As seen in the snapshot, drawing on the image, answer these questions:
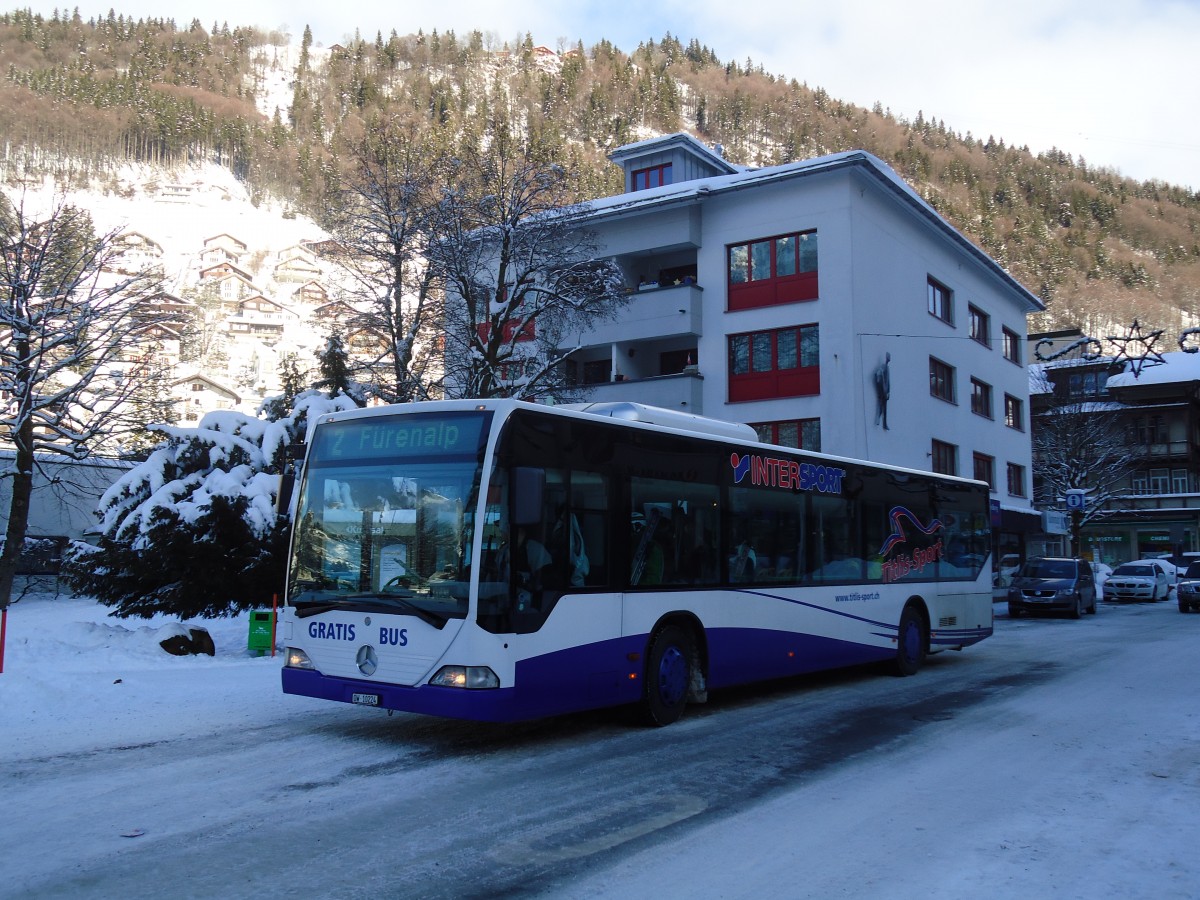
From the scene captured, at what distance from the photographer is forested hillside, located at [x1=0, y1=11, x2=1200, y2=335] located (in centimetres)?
12812

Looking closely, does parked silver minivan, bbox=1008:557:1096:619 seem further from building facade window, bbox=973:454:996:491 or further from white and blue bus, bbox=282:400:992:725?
white and blue bus, bbox=282:400:992:725

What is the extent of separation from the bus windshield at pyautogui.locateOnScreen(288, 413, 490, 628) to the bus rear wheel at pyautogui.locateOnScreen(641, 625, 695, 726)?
246cm

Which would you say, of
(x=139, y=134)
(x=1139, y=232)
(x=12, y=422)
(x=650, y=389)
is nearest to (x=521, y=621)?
(x=12, y=422)

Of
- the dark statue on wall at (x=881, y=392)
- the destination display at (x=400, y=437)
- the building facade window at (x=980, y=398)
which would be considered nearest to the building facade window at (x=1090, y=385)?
the building facade window at (x=980, y=398)

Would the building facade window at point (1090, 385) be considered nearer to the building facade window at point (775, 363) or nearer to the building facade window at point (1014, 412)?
the building facade window at point (1014, 412)

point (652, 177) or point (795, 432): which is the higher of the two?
point (652, 177)

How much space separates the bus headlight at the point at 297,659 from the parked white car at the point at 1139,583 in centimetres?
3761

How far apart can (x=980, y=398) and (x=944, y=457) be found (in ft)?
17.9

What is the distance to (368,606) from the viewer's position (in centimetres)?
843

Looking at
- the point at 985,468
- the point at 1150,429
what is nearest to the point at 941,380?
the point at 985,468

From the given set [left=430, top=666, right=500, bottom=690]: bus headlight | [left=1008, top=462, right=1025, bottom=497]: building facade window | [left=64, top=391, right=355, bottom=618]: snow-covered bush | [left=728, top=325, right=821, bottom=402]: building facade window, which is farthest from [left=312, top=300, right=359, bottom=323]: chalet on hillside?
[left=1008, top=462, right=1025, bottom=497]: building facade window

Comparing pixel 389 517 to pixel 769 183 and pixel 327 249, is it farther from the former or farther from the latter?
pixel 769 183

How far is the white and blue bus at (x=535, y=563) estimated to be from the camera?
8.02 meters

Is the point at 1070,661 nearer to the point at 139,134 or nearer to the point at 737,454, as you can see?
the point at 737,454
